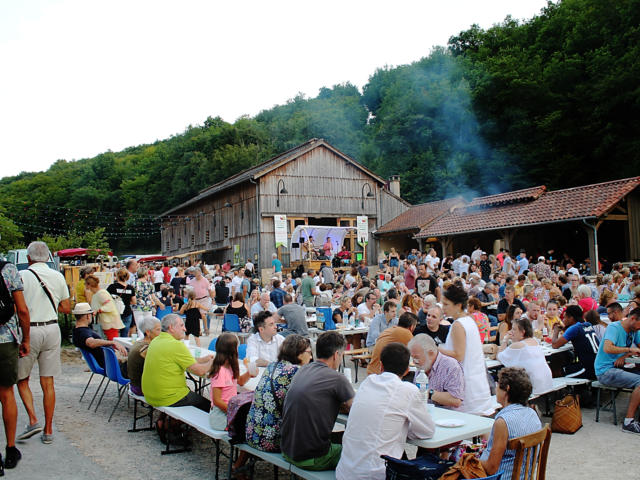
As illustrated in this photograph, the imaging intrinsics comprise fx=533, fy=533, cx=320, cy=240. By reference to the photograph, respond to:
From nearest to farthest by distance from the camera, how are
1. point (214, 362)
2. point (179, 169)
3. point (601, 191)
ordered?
point (214, 362), point (601, 191), point (179, 169)

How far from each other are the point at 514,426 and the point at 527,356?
276 centimetres

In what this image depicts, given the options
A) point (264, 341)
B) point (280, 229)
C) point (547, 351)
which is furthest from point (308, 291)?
point (280, 229)

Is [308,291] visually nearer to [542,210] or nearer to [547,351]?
[547,351]

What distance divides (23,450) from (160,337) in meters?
1.71

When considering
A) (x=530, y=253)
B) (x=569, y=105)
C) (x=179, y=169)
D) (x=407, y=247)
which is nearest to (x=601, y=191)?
(x=530, y=253)

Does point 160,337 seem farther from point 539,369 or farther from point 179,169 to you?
point 179,169

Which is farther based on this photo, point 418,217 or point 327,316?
point 418,217

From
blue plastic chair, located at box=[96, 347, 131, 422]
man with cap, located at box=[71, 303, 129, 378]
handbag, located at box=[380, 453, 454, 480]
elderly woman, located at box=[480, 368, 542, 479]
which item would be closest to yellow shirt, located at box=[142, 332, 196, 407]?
blue plastic chair, located at box=[96, 347, 131, 422]

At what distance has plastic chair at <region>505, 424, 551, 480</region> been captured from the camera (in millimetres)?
3189

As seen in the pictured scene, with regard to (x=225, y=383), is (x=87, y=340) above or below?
above

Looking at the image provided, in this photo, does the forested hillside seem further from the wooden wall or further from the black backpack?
the black backpack

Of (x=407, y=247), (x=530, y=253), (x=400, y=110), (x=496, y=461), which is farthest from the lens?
(x=400, y=110)

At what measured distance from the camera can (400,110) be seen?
43.4 meters

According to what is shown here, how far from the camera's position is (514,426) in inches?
131
